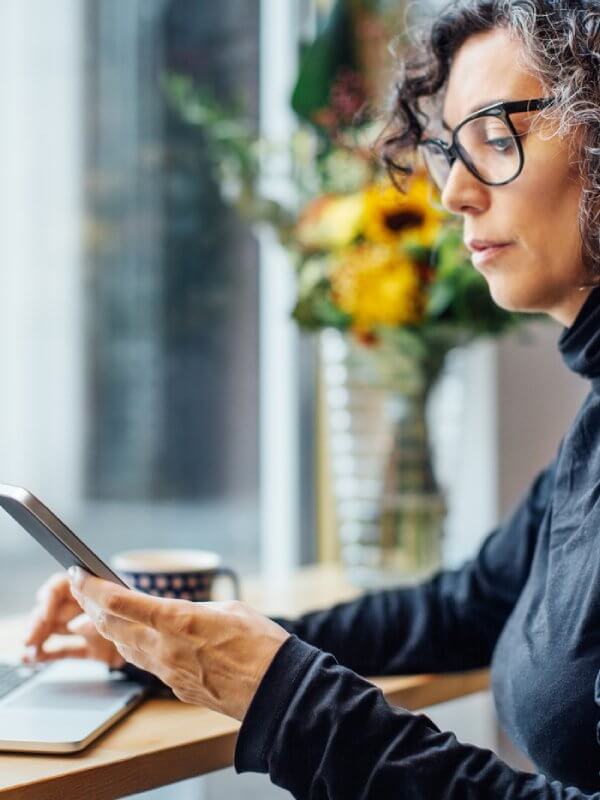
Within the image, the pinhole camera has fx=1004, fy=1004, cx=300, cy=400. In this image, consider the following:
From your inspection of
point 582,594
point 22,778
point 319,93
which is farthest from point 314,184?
point 22,778

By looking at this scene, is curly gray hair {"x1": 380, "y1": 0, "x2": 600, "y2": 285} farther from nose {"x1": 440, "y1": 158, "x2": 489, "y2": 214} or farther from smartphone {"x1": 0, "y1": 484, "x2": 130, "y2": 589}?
smartphone {"x1": 0, "y1": 484, "x2": 130, "y2": 589}

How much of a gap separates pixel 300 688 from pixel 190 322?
3.39ft

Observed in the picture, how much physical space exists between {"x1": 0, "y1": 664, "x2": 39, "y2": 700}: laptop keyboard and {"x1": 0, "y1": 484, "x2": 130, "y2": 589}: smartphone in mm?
213

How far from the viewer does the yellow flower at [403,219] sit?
4.12 ft

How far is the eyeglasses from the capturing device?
0.83 meters

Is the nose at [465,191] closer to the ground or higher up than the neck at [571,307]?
higher up

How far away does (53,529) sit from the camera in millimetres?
713

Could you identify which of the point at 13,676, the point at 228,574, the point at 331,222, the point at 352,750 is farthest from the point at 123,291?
the point at 352,750

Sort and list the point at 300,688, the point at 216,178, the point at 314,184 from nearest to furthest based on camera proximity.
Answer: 1. the point at 300,688
2. the point at 314,184
3. the point at 216,178

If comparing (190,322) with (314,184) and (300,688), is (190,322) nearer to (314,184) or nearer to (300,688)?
(314,184)

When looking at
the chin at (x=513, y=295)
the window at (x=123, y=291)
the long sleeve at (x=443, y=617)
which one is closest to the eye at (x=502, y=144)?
the chin at (x=513, y=295)

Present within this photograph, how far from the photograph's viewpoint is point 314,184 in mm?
1490

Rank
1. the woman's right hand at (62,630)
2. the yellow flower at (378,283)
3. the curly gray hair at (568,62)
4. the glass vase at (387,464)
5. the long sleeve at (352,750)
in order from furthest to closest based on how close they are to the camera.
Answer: the glass vase at (387,464), the yellow flower at (378,283), the woman's right hand at (62,630), the curly gray hair at (568,62), the long sleeve at (352,750)

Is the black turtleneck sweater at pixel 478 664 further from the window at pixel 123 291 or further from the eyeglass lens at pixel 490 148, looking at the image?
the window at pixel 123 291
